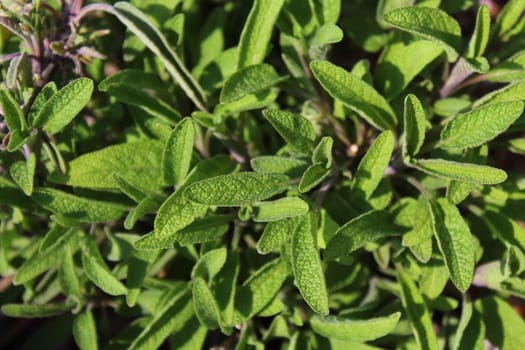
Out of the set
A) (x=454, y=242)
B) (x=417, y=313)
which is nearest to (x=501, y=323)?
(x=417, y=313)

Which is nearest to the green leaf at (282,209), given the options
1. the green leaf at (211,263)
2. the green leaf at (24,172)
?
the green leaf at (211,263)

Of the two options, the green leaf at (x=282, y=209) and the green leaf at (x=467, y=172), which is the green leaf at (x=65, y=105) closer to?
the green leaf at (x=282, y=209)

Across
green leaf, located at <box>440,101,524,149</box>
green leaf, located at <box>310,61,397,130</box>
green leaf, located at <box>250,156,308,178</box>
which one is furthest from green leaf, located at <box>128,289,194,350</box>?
green leaf, located at <box>440,101,524,149</box>

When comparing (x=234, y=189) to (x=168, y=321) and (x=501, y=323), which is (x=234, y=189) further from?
(x=501, y=323)

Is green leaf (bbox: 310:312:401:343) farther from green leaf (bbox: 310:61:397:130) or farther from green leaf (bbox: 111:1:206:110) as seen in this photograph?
green leaf (bbox: 111:1:206:110)

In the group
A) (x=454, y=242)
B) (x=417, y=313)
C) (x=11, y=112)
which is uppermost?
(x=11, y=112)

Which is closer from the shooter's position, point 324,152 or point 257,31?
point 324,152

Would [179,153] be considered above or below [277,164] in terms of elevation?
above

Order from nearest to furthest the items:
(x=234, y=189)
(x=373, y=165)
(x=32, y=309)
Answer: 1. (x=234, y=189)
2. (x=373, y=165)
3. (x=32, y=309)

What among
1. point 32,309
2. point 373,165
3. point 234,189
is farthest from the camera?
point 32,309
